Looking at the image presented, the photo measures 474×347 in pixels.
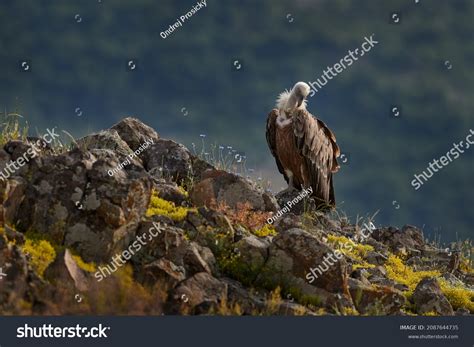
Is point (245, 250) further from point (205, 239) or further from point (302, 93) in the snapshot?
point (302, 93)

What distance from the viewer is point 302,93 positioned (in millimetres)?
22062

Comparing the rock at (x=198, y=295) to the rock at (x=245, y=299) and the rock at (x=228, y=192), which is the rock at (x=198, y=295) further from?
the rock at (x=228, y=192)

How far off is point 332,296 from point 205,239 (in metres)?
2.52

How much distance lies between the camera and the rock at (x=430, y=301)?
15.6 m

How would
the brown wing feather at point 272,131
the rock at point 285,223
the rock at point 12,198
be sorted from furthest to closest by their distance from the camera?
the brown wing feather at point 272,131 → the rock at point 285,223 → the rock at point 12,198

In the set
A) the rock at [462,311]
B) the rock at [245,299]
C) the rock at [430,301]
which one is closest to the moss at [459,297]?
the rock at [462,311]

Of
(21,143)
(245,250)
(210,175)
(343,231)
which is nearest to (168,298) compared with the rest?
(245,250)

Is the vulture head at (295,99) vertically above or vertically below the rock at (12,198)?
above

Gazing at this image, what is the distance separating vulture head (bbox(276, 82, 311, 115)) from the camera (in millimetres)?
22031

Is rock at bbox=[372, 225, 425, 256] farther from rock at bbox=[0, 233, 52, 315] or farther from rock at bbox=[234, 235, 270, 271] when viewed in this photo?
rock at bbox=[0, 233, 52, 315]

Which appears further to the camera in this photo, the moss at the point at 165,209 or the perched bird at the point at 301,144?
the perched bird at the point at 301,144

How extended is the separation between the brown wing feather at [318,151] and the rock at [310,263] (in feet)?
29.9

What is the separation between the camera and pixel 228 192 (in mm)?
17656

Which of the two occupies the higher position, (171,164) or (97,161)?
(171,164)
